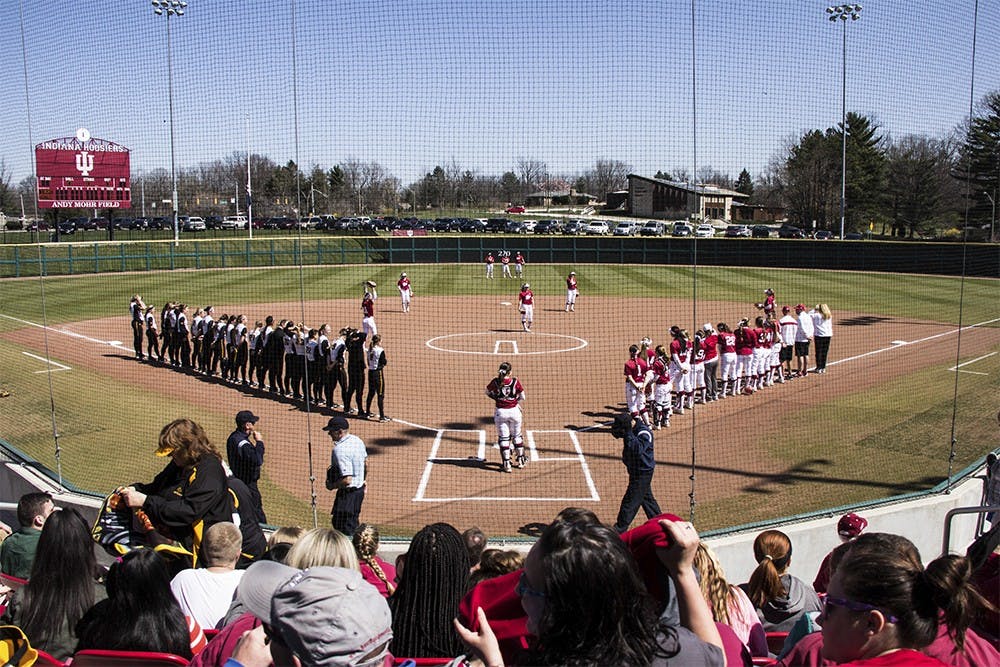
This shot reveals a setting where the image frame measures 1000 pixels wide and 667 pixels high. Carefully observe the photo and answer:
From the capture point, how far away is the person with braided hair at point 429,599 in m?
3.15

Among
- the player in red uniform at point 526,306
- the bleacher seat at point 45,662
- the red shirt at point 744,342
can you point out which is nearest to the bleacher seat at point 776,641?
the bleacher seat at point 45,662

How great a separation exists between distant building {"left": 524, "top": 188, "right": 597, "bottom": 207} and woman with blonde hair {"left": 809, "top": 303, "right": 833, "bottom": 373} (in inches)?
370

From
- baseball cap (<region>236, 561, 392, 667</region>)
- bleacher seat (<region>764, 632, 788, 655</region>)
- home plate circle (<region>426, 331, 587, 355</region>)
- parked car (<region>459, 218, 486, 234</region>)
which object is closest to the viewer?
baseball cap (<region>236, 561, 392, 667</region>)

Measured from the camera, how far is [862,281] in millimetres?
33531

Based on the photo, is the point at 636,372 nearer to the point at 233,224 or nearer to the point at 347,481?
the point at 347,481

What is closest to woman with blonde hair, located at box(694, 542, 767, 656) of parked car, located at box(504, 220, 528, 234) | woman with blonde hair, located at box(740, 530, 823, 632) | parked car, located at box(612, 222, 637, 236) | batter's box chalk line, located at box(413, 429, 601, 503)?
woman with blonde hair, located at box(740, 530, 823, 632)

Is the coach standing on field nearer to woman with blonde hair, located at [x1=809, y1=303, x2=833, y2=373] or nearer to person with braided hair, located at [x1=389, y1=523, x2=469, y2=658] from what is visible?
person with braided hair, located at [x1=389, y1=523, x2=469, y2=658]

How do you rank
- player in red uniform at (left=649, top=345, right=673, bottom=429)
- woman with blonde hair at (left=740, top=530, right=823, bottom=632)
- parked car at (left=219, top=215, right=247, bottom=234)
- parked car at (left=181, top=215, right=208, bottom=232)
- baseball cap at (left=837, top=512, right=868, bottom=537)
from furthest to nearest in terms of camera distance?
1. parked car at (left=181, top=215, right=208, bottom=232)
2. parked car at (left=219, top=215, right=247, bottom=234)
3. player in red uniform at (left=649, top=345, right=673, bottom=429)
4. baseball cap at (left=837, top=512, right=868, bottom=537)
5. woman with blonde hair at (left=740, top=530, right=823, bottom=632)

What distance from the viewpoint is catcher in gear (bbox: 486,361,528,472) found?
1178cm

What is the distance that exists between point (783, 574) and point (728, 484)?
22.8 ft

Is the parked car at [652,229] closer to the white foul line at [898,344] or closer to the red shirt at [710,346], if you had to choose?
the white foul line at [898,344]

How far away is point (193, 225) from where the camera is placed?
117ft

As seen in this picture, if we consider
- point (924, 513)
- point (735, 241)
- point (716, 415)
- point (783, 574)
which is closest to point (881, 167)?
point (735, 241)

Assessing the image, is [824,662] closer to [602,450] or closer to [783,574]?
[783,574]
